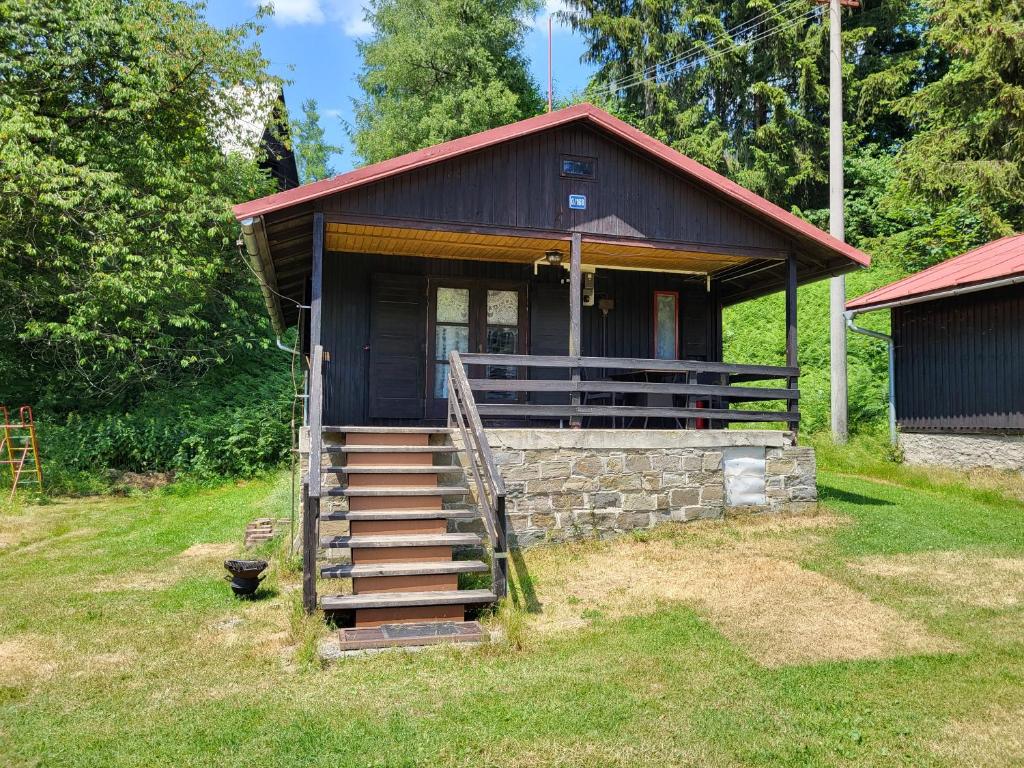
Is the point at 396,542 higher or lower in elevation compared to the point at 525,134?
lower

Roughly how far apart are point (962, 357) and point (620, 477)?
7.22 meters

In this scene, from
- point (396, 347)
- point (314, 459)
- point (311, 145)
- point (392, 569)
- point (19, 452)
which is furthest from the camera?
point (311, 145)

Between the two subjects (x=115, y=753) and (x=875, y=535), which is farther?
(x=875, y=535)

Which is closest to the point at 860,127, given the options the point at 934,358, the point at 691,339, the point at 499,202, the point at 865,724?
the point at 934,358

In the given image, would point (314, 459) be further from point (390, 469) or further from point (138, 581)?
point (138, 581)

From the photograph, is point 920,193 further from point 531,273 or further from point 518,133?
point 518,133

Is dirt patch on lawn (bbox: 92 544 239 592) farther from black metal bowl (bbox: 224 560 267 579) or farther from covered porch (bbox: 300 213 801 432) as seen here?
covered porch (bbox: 300 213 801 432)

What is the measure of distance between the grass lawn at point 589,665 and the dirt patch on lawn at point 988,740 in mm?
13

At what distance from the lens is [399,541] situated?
630 cm

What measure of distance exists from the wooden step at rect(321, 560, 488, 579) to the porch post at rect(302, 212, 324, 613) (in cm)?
20

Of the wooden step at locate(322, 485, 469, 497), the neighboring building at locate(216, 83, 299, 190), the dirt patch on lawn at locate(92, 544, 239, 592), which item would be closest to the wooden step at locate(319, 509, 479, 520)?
the wooden step at locate(322, 485, 469, 497)

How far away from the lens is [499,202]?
29.0 feet

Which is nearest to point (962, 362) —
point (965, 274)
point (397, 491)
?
point (965, 274)

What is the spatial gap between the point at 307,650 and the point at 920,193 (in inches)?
676
